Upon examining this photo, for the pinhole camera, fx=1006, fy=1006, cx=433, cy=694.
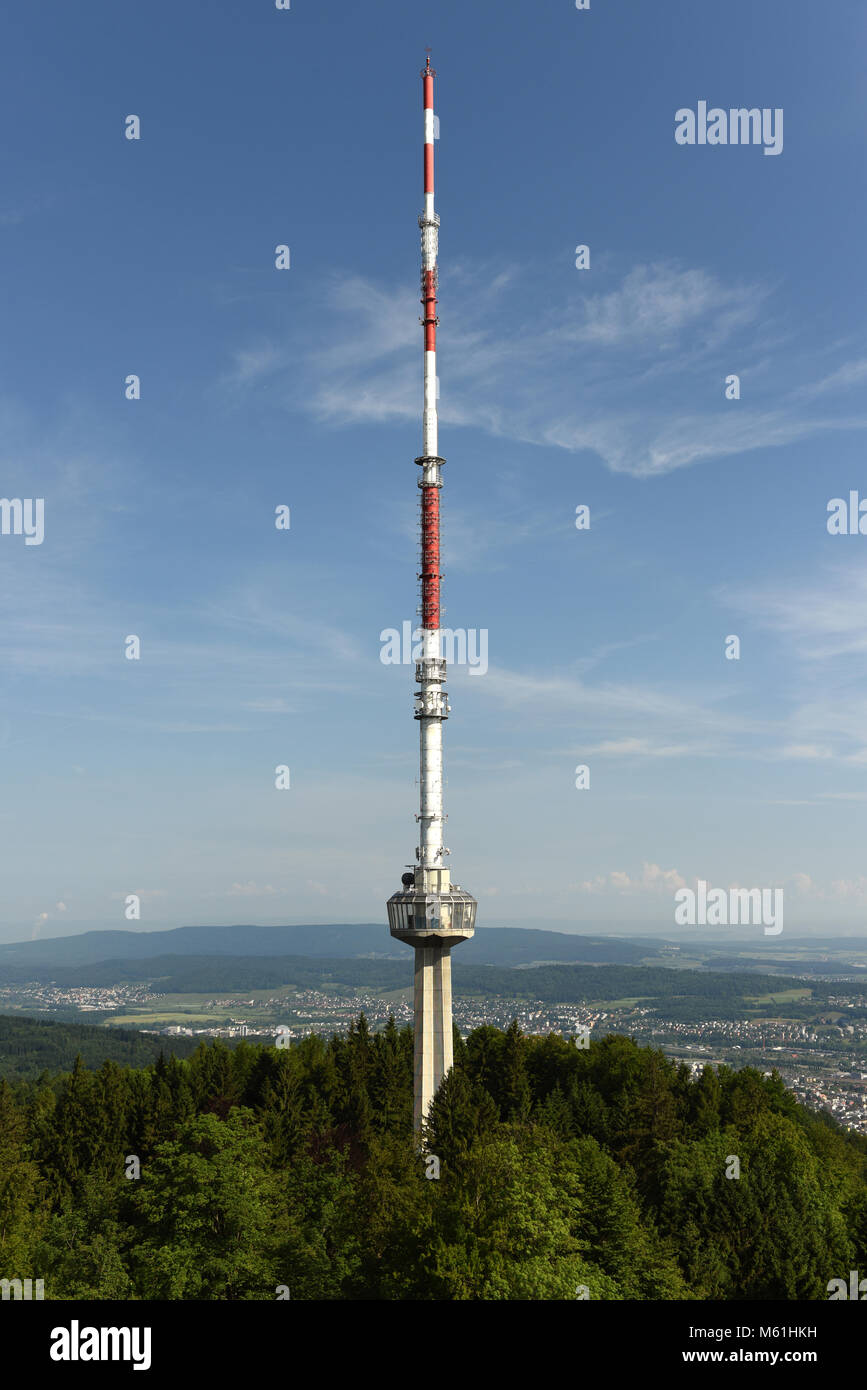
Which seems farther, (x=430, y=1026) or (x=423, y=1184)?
(x=430, y=1026)

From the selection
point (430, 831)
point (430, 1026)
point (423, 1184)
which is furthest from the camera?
point (430, 831)

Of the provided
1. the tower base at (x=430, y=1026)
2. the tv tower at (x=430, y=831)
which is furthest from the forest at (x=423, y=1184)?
the tv tower at (x=430, y=831)

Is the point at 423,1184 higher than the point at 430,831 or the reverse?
A: the reverse

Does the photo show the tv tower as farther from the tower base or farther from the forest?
the forest

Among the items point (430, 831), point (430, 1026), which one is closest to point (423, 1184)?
point (430, 1026)

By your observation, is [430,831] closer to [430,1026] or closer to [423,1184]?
[430,1026]
